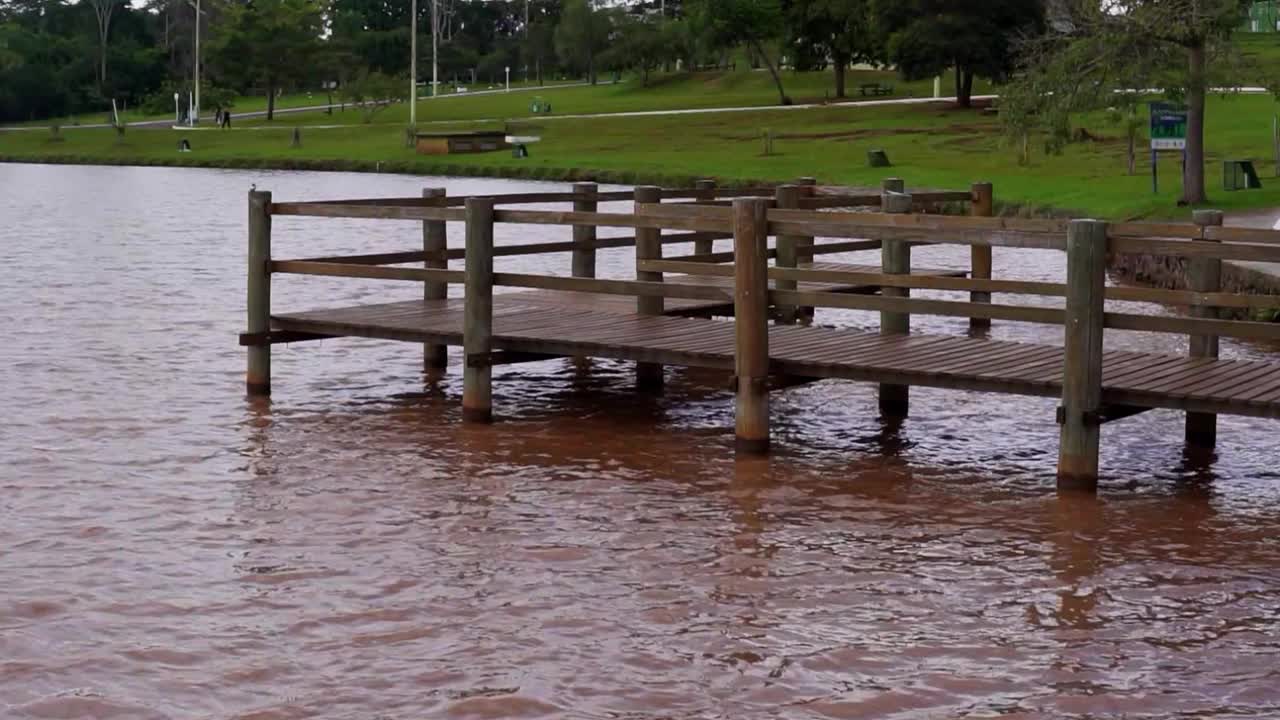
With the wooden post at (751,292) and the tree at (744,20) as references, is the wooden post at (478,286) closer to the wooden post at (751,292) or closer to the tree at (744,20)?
the wooden post at (751,292)

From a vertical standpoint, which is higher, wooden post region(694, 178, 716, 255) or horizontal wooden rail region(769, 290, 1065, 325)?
wooden post region(694, 178, 716, 255)

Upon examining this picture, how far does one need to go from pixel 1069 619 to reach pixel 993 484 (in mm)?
3499

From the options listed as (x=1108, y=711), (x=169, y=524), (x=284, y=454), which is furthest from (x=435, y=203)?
(x=1108, y=711)

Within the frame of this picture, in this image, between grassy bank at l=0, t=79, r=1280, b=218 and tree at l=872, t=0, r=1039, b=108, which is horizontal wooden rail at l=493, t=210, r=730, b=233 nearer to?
grassy bank at l=0, t=79, r=1280, b=218

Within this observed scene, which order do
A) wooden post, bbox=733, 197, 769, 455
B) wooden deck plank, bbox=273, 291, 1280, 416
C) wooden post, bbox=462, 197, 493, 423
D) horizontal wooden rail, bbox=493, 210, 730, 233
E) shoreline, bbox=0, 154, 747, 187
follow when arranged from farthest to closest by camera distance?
Answer: 1. shoreline, bbox=0, 154, 747, 187
2. wooden post, bbox=462, 197, 493, 423
3. horizontal wooden rail, bbox=493, 210, 730, 233
4. wooden post, bbox=733, 197, 769, 455
5. wooden deck plank, bbox=273, 291, 1280, 416

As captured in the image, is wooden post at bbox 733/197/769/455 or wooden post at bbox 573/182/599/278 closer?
wooden post at bbox 733/197/769/455

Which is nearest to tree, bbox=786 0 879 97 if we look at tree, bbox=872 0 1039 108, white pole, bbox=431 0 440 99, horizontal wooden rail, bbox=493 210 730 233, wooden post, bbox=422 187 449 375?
tree, bbox=872 0 1039 108

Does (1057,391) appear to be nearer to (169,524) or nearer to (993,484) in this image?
(993,484)

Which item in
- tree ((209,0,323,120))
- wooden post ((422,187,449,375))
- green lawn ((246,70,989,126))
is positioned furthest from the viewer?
tree ((209,0,323,120))

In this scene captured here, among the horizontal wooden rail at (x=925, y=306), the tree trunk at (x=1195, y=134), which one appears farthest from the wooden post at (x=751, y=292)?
the tree trunk at (x=1195, y=134)

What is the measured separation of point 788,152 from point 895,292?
142 feet

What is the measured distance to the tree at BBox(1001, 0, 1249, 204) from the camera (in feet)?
112

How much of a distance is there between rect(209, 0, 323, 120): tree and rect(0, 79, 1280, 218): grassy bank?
18153 millimetres

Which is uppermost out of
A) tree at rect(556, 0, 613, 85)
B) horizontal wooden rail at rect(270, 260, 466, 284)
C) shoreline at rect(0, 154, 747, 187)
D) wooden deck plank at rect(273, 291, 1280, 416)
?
tree at rect(556, 0, 613, 85)
